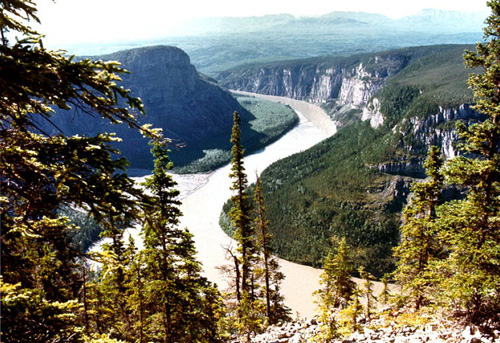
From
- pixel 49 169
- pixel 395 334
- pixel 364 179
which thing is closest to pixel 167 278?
pixel 395 334

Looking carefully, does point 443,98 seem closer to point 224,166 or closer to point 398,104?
point 398,104

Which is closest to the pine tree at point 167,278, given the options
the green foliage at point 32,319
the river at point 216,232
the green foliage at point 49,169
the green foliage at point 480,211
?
the green foliage at point 49,169

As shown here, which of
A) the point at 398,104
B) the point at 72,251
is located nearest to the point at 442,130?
the point at 398,104

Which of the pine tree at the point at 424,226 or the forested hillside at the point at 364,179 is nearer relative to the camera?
the pine tree at the point at 424,226

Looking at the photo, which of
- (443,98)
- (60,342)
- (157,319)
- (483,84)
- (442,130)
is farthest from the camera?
(443,98)

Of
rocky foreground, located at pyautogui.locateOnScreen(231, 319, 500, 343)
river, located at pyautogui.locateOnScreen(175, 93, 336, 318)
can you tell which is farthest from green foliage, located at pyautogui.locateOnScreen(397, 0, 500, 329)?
river, located at pyautogui.locateOnScreen(175, 93, 336, 318)

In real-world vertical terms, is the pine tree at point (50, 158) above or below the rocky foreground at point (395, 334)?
above

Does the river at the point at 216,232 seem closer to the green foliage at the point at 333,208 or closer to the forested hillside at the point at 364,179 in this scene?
the green foliage at the point at 333,208

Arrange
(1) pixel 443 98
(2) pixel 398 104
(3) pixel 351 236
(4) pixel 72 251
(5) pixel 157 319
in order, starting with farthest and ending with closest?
1. (2) pixel 398 104
2. (1) pixel 443 98
3. (3) pixel 351 236
4. (5) pixel 157 319
5. (4) pixel 72 251

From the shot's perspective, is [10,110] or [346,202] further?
[346,202]
